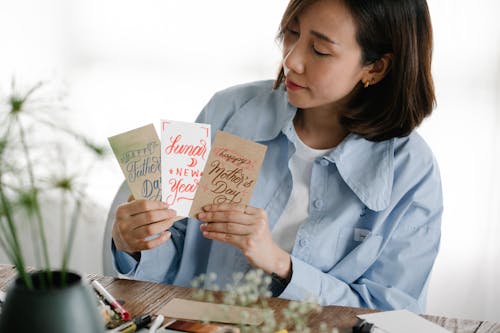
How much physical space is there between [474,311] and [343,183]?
4.32 ft

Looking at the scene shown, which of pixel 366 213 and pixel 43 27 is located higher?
pixel 43 27

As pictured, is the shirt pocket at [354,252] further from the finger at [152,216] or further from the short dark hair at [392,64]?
the finger at [152,216]

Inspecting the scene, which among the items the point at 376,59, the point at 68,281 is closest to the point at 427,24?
the point at 376,59

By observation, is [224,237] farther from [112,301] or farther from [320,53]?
[320,53]

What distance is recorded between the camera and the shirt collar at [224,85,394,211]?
65.6 inches

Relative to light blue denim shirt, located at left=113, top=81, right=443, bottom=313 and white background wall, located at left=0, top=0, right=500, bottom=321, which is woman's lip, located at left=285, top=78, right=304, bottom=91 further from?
white background wall, located at left=0, top=0, right=500, bottom=321

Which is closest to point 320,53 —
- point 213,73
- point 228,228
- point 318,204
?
point 318,204

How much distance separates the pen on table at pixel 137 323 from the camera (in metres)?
1.19

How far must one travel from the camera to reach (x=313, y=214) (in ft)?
5.57

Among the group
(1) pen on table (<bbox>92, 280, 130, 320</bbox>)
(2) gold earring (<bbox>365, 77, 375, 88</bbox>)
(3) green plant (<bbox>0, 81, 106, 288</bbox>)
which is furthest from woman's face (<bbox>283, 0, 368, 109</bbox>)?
(3) green plant (<bbox>0, 81, 106, 288</bbox>)

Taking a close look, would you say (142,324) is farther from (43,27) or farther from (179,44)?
(43,27)

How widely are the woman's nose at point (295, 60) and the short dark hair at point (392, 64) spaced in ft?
0.26

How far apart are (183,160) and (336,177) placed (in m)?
0.44

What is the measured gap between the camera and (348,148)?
1728 mm
